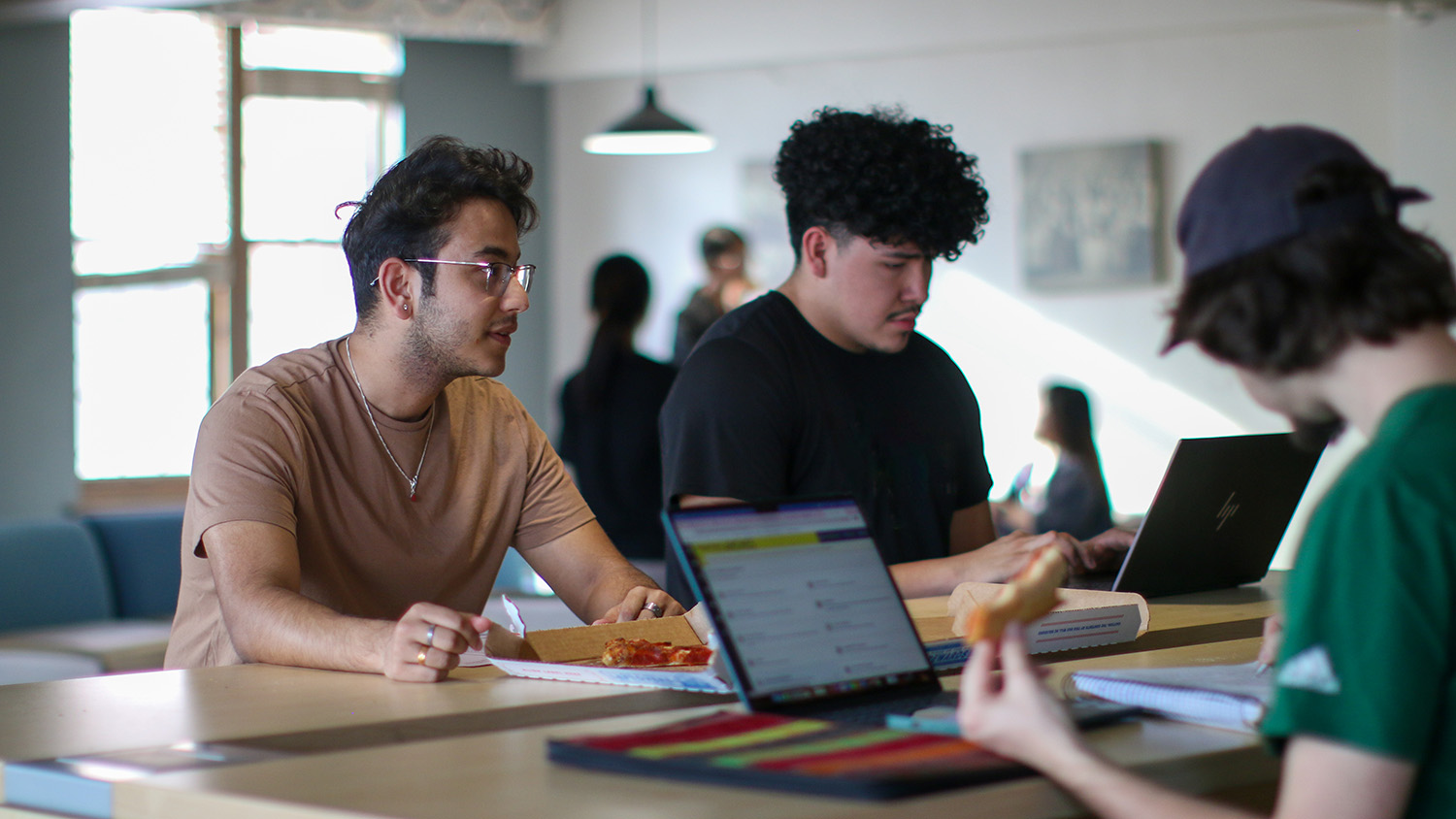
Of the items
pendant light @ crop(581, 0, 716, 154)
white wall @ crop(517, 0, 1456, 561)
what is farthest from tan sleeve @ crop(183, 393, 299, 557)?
white wall @ crop(517, 0, 1456, 561)

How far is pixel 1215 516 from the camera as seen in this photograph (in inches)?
90.9

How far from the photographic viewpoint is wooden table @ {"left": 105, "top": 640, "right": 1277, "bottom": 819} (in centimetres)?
102

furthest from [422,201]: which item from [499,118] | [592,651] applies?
[499,118]

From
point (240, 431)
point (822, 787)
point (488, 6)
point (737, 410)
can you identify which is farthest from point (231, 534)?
point (488, 6)

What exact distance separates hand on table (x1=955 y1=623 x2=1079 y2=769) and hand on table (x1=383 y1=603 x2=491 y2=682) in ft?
2.19

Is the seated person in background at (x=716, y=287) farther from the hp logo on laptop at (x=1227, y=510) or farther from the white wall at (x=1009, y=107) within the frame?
the hp logo on laptop at (x=1227, y=510)

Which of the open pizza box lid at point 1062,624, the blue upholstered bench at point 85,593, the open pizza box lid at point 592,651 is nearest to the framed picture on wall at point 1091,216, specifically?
the blue upholstered bench at point 85,593

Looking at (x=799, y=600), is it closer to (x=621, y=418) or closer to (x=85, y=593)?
(x=621, y=418)

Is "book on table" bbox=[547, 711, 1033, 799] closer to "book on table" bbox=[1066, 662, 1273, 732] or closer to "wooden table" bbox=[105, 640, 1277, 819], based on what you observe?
"wooden table" bbox=[105, 640, 1277, 819]

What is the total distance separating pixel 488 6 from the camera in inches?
285

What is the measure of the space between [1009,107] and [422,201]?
184 inches

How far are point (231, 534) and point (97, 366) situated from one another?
510 cm

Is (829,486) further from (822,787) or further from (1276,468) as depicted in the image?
(822,787)

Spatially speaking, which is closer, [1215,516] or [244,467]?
[244,467]
